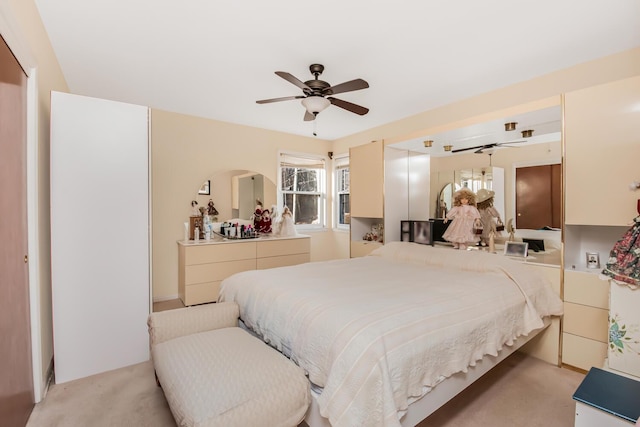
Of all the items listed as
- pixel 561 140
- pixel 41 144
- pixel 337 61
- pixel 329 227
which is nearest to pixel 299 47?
pixel 337 61

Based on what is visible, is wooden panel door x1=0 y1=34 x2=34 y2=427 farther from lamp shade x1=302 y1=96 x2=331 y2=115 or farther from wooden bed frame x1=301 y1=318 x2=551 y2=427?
lamp shade x1=302 y1=96 x2=331 y2=115

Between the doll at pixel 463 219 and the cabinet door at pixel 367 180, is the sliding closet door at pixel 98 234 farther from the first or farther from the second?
the doll at pixel 463 219

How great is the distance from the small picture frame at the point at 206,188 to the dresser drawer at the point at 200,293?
1307mm

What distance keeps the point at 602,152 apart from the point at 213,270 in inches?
155

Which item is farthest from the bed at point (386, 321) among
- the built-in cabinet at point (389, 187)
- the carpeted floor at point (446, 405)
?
the built-in cabinet at point (389, 187)

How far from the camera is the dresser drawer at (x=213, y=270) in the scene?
360 cm

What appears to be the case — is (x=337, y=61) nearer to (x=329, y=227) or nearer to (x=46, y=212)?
(x=46, y=212)

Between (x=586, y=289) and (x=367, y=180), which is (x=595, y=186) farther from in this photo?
(x=367, y=180)

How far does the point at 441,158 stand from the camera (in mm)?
3537

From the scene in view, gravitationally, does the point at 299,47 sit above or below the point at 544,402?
above

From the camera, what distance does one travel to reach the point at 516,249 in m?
2.80

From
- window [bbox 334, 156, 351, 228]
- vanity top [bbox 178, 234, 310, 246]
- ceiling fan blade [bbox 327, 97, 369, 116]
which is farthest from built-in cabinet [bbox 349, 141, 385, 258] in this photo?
window [bbox 334, 156, 351, 228]

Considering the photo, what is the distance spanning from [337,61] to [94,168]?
214 cm

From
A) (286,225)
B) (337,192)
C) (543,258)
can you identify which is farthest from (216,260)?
(543,258)
